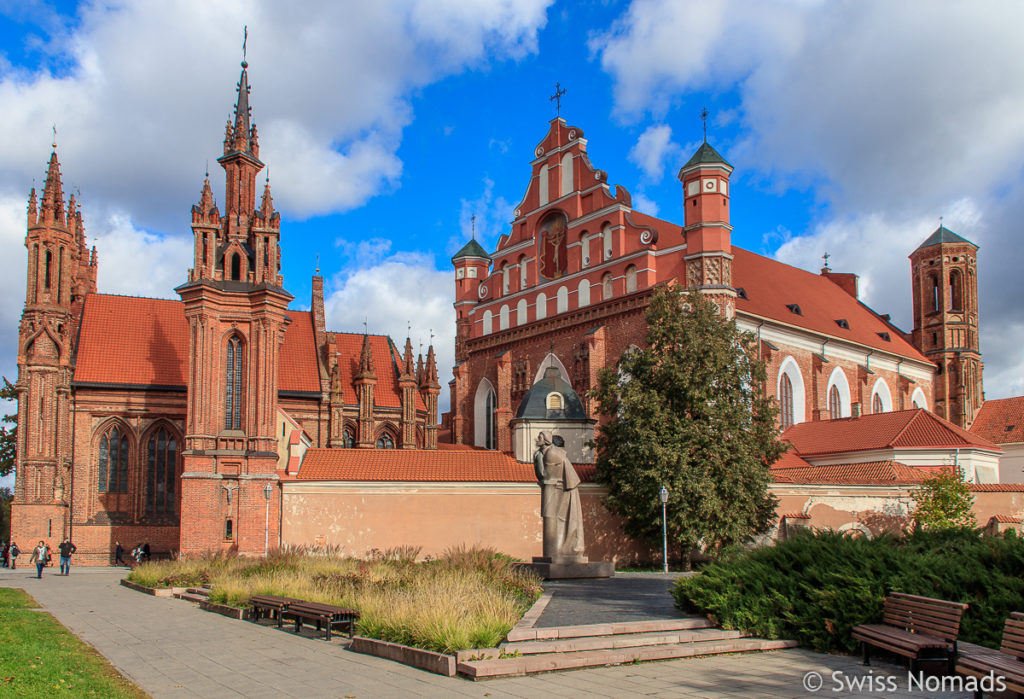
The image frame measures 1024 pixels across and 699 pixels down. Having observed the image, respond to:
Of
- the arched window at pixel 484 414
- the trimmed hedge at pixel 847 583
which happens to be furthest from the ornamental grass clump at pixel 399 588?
the arched window at pixel 484 414

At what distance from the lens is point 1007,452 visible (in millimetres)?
54250

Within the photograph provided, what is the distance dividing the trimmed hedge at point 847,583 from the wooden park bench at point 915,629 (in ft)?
1.46

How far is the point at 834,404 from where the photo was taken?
47.4 meters

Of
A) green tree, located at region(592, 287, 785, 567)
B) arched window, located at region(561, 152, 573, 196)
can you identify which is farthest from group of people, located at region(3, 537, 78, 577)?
arched window, located at region(561, 152, 573, 196)

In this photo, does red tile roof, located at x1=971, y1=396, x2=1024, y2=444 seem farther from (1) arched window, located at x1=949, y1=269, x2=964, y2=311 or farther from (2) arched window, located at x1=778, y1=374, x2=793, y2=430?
(2) arched window, located at x1=778, y1=374, x2=793, y2=430

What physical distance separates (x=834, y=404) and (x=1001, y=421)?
1635 cm

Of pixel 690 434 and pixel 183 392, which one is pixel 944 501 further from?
pixel 183 392

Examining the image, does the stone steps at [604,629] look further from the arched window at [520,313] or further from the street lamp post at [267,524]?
the arched window at [520,313]

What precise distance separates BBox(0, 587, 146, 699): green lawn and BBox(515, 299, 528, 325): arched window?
32239 millimetres

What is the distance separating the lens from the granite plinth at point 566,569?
20875 millimetres

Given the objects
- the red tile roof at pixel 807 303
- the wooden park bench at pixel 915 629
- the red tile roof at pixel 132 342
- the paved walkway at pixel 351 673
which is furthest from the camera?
the red tile roof at pixel 807 303

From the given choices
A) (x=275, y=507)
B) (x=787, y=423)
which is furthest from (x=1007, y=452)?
(x=275, y=507)

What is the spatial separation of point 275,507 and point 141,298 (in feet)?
57.4

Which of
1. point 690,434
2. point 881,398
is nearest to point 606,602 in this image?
point 690,434
